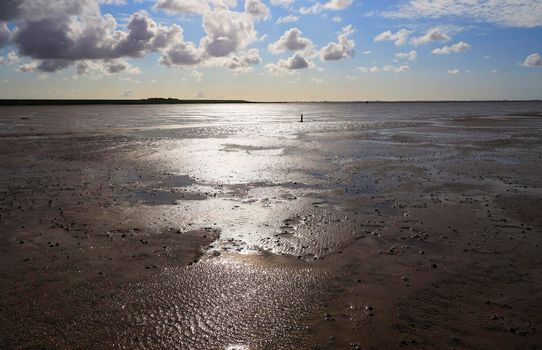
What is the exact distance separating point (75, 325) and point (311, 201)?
851 centimetres

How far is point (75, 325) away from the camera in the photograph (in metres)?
5.79

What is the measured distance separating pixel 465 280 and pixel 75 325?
6.77 metres

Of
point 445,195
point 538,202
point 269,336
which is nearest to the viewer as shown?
point 269,336

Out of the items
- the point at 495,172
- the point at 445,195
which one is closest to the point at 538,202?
the point at 445,195

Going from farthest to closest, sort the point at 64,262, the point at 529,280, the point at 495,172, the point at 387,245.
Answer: the point at 495,172
the point at 387,245
the point at 64,262
the point at 529,280

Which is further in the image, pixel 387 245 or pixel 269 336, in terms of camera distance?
pixel 387 245

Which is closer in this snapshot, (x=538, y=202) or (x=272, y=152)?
(x=538, y=202)

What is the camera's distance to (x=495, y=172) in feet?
59.5

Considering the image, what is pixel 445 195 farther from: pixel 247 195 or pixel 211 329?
pixel 211 329

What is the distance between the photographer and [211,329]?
224 inches

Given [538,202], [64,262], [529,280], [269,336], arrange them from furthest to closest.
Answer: [538,202] → [64,262] → [529,280] → [269,336]

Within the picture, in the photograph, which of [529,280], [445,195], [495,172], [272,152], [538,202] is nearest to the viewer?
[529,280]

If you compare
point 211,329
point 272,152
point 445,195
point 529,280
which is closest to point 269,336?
point 211,329

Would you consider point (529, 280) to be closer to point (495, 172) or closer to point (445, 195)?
point (445, 195)
